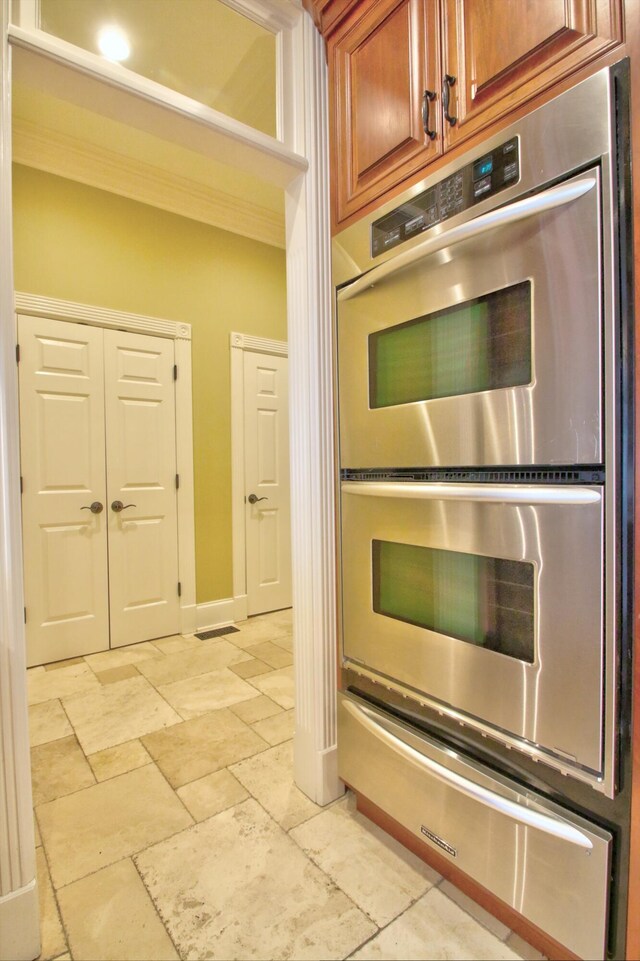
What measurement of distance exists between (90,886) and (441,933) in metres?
0.98

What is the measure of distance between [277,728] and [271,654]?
2.94 feet

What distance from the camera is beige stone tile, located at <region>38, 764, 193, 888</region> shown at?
1404 millimetres

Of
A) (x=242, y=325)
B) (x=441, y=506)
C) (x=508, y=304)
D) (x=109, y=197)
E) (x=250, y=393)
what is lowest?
(x=441, y=506)

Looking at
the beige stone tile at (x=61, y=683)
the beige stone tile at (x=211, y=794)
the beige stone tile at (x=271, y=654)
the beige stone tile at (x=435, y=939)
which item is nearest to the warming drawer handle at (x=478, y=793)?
the beige stone tile at (x=435, y=939)

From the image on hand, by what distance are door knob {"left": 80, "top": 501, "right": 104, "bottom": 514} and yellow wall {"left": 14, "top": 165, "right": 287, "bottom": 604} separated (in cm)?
68

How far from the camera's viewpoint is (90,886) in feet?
4.29

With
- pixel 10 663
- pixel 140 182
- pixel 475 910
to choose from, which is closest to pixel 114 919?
pixel 10 663

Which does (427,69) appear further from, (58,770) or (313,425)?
(58,770)

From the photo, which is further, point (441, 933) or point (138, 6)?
point (138, 6)

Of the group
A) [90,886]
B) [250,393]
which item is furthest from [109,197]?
[90,886]

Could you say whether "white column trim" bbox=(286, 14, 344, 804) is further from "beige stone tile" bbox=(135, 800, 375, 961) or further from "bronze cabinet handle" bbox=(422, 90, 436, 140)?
"bronze cabinet handle" bbox=(422, 90, 436, 140)

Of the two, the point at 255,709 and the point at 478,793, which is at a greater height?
the point at 478,793

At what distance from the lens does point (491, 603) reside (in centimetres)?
109

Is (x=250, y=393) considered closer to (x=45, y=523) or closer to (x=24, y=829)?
(x=45, y=523)
